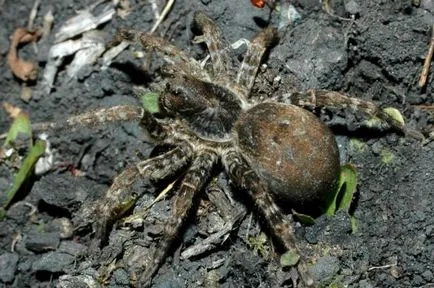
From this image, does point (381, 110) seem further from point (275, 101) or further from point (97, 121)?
point (97, 121)

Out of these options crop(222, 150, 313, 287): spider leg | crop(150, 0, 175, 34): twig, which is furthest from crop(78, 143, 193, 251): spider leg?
crop(150, 0, 175, 34): twig

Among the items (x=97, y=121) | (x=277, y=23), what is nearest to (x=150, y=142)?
(x=97, y=121)

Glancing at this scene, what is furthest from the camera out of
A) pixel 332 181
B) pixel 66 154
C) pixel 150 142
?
pixel 66 154

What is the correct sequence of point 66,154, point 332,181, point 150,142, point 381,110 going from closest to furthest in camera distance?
point 332,181 < point 381,110 < point 150,142 < point 66,154

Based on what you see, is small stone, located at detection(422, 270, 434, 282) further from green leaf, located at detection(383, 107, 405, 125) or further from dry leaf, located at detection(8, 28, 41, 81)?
dry leaf, located at detection(8, 28, 41, 81)

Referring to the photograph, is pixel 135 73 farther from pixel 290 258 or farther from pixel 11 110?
pixel 290 258

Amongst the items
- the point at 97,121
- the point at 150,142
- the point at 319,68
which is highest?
the point at 319,68
